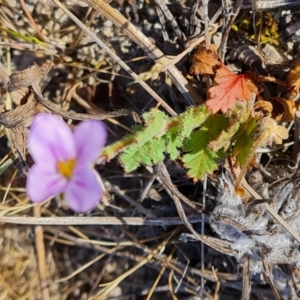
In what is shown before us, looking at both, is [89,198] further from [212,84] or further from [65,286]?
[65,286]

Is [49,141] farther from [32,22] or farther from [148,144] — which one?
[32,22]

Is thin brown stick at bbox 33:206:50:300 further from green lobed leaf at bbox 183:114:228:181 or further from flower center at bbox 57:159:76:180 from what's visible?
flower center at bbox 57:159:76:180

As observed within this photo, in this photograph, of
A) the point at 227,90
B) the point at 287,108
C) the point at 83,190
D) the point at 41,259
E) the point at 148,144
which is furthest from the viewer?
the point at 41,259

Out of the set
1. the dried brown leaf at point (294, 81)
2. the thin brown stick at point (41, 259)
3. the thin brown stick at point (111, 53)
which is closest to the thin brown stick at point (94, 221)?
the thin brown stick at point (41, 259)

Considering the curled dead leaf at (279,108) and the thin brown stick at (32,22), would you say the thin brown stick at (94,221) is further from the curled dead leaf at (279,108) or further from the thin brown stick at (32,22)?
the thin brown stick at (32,22)

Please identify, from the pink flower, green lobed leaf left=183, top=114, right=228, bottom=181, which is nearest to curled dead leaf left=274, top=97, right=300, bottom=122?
green lobed leaf left=183, top=114, right=228, bottom=181

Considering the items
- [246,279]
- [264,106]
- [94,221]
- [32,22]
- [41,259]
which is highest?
[32,22]

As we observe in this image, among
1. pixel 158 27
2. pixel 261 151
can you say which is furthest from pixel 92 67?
pixel 261 151

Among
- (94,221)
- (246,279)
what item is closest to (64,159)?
(94,221)
